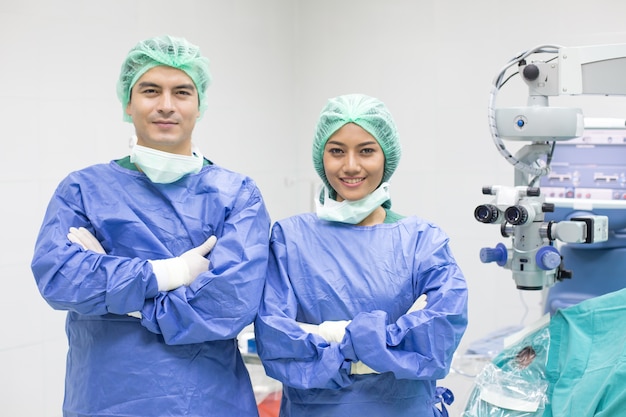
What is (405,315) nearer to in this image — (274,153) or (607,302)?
(607,302)

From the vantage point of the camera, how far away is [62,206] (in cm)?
192

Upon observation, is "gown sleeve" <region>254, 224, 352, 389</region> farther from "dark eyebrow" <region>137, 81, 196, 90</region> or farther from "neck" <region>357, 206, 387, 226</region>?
"dark eyebrow" <region>137, 81, 196, 90</region>

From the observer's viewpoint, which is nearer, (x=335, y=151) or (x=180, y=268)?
(x=180, y=268)

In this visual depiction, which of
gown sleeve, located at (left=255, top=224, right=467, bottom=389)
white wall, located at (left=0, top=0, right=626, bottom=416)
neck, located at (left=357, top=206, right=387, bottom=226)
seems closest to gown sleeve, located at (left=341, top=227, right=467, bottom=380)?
gown sleeve, located at (left=255, top=224, right=467, bottom=389)

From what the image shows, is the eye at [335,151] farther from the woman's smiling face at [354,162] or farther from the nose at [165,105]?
the nose at [165,105]

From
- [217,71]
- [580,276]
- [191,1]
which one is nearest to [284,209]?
[217,71]

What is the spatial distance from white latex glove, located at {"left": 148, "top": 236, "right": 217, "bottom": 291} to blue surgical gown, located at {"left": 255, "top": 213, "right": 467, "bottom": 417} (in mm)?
166

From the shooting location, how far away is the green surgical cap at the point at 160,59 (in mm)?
1989

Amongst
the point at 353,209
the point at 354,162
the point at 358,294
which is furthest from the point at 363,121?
the point at 358,294

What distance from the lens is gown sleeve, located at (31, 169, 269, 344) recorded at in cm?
180

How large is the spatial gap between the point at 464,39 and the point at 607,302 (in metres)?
1.89

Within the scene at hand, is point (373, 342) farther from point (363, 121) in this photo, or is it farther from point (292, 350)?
point (363, 121)

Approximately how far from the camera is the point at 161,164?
196cm

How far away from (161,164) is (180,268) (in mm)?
264
